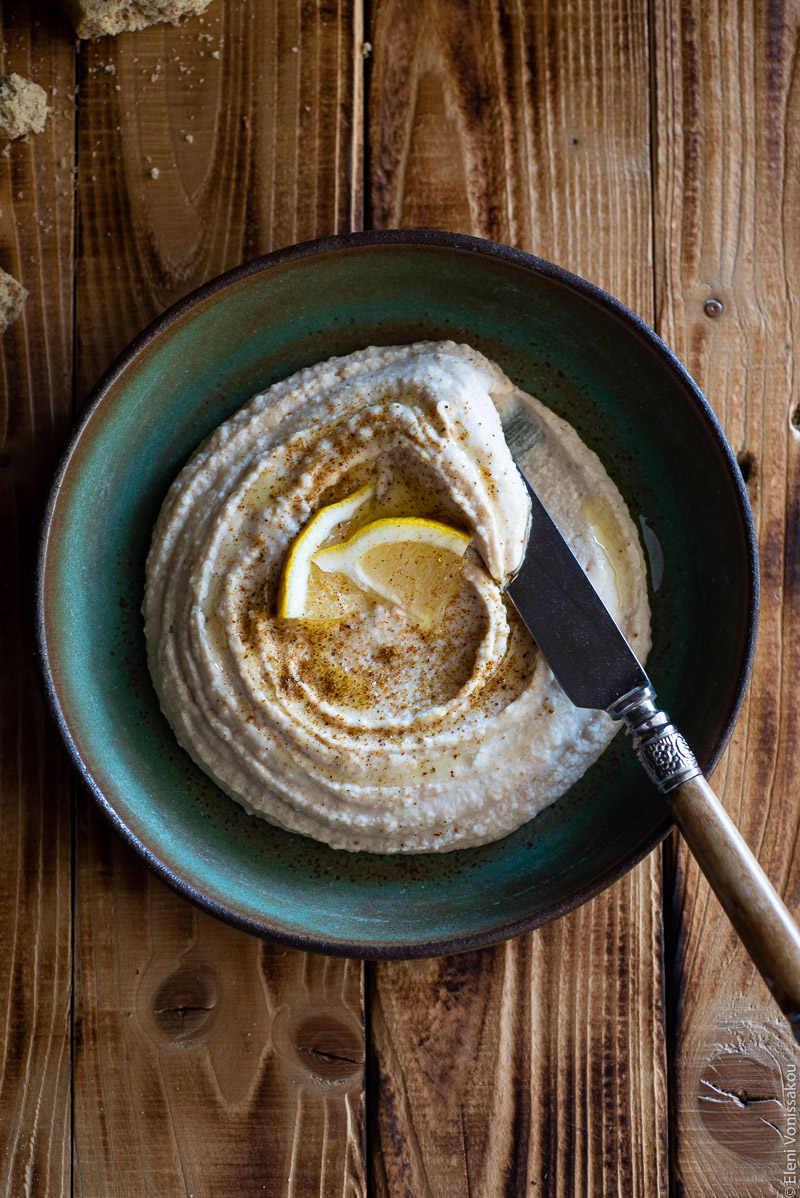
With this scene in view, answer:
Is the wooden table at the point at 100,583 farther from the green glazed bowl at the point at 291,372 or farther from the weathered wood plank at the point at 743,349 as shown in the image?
the green glazed bowl at the point at 291,372

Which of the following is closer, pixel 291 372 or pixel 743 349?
pixel 291 372

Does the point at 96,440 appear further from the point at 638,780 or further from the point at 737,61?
the point at 737,61

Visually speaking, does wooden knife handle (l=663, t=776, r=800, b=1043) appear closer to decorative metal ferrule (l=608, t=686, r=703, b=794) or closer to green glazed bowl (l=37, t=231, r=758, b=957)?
decorative metal ferrule (l=608, t=686, r=703, b=794)

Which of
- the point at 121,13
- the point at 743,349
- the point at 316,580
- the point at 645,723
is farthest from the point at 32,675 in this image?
the point at 743,349

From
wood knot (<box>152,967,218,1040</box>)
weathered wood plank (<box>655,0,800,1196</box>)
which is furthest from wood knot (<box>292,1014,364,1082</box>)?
weathered wood plank (<box>655,0,800,1196</box>)

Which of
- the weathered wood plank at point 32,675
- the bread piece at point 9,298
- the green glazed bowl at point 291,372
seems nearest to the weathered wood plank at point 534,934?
the green glazed bowl at point 291,372

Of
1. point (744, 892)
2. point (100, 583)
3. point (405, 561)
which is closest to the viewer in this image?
point (744, 892)

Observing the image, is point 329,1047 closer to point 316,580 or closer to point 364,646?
point 364,646
